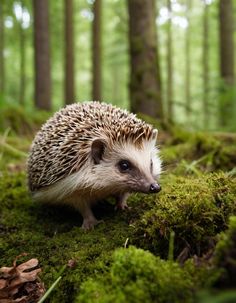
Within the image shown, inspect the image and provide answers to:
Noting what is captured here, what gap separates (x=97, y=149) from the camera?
425cm

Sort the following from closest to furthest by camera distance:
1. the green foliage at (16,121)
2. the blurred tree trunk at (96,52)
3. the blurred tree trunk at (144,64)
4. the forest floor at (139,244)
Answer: the forest floor at (139,244)
the blurred tree trunk at (144,64)
the green foliage at (16,121)
the blurred tree trunk at (96,52)

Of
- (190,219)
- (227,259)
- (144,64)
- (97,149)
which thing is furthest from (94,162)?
(144,64)

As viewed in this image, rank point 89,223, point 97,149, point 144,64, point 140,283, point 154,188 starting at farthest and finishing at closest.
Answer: point 144,64 < point 97,149 < point 89,223 < point 154,188 < point 140,283

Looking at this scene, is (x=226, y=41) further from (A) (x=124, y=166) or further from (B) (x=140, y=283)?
(B) (x=140, y=283)

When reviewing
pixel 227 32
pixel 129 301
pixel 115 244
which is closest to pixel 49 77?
pixel 227 32

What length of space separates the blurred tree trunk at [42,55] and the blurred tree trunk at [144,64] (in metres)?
5.67

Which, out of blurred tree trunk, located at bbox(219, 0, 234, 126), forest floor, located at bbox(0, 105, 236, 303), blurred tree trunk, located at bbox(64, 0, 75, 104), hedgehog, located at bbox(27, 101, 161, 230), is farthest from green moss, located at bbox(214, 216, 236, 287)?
blurred tree trunk, located at bbox(64, 0, 75, 104)

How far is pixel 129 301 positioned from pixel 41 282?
1.05m

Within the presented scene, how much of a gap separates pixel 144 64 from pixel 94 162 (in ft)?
19.5

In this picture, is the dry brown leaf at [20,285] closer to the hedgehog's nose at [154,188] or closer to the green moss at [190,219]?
the green moss at [190,219]

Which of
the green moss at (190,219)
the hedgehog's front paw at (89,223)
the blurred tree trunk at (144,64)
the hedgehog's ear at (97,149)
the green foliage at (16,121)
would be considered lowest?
the hedgehog's front paw at (89,223)

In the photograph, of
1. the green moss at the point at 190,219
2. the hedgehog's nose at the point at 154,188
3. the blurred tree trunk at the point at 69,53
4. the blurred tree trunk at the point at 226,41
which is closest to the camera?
the green moss at the point at 190,219

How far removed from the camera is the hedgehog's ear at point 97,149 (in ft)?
13.8

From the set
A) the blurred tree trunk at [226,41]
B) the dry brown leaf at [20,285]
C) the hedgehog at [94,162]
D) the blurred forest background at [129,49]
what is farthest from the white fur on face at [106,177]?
the blurred tree trunk at [226,41]
